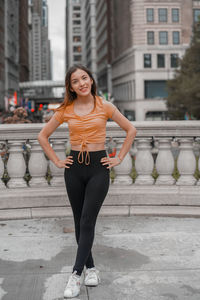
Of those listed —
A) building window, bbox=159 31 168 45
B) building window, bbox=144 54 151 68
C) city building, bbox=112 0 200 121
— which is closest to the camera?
city building, bbox=112 0 200 121

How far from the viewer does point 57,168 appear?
261 inches

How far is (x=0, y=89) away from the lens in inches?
3349

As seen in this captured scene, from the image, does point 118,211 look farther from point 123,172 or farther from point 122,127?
point 122,127

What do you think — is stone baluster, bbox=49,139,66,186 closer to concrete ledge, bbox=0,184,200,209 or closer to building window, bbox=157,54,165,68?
concrete ledge, bbox=0,184,200,209

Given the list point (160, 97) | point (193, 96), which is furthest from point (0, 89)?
point (193, 96)

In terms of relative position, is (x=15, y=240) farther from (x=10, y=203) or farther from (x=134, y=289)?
(x=134, y=289)

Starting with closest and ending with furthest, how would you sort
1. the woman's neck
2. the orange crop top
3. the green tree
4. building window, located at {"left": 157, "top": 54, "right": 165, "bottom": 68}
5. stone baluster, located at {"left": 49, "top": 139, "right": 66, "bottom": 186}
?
the orange crop top, the woman's neck, stone baluster, located at {"left": 49, "top": 139, "right": 66, "bottom": 186}, the green tree, building window, located at {"left": 157, "top": 54, "right": 165, "bottom": 68}

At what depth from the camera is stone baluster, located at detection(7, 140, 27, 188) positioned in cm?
652

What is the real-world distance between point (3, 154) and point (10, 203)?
71cm

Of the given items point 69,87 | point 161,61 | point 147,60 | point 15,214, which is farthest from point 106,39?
point 69,87

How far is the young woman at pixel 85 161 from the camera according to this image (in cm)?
409

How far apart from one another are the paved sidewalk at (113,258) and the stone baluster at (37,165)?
21.5 inches

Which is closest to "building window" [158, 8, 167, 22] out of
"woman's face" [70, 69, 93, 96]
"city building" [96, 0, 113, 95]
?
"city building" [96, 0, 113, 95]

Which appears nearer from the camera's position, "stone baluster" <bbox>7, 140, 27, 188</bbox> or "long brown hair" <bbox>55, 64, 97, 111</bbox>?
"long brown hair" <bbox>55, 64, 97, 111</bbox>
